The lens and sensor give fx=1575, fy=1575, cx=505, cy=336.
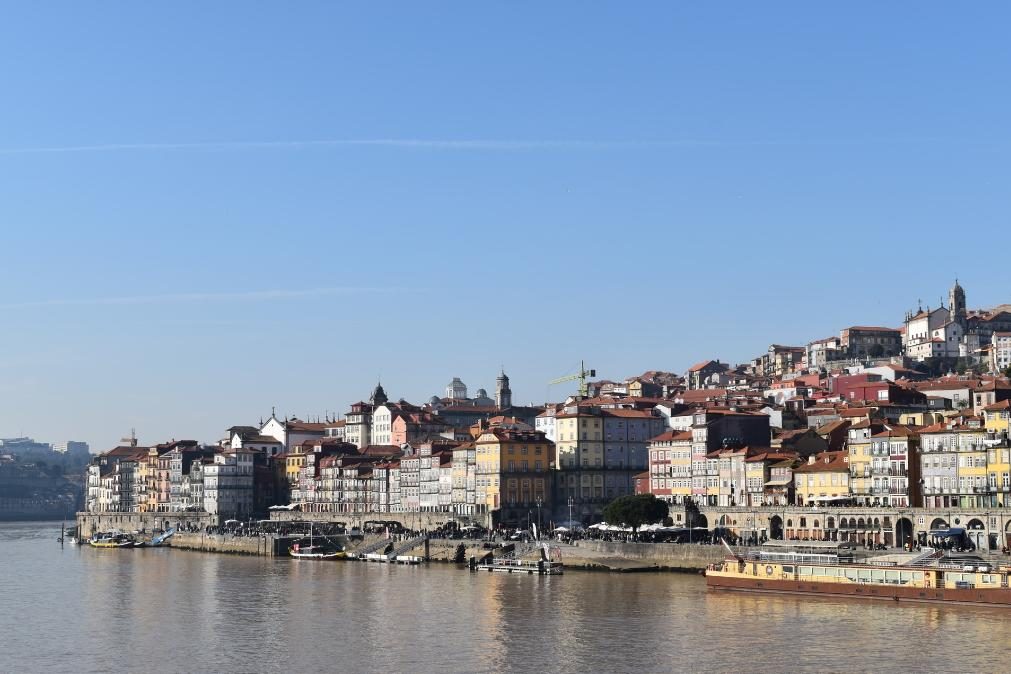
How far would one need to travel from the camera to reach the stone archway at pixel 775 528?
339 feet

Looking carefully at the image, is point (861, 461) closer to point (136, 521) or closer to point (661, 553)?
point (661, 553)

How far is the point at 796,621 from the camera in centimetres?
6656

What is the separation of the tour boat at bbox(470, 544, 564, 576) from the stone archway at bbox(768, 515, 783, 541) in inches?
561

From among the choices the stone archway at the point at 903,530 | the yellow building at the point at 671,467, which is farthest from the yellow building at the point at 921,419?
the yellow building at the point at 671,467

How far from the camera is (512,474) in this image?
422 feet

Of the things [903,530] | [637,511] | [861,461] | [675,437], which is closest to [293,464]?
[675,437]

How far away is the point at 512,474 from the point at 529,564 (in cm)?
3090

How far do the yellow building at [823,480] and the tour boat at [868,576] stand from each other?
59.8ft

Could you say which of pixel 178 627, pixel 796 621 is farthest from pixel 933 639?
pixel 178 627

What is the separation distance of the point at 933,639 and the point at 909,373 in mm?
117189

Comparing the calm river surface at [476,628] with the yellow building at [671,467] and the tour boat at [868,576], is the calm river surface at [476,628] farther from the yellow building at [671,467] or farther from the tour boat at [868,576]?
the yellow building at [671,467]

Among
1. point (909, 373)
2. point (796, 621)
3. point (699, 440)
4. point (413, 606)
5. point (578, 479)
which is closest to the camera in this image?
point (796, 621)

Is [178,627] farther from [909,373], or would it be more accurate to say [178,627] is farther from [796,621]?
[909,373]

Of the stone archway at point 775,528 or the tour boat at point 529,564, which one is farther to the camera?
the stone archway at point 775,528
